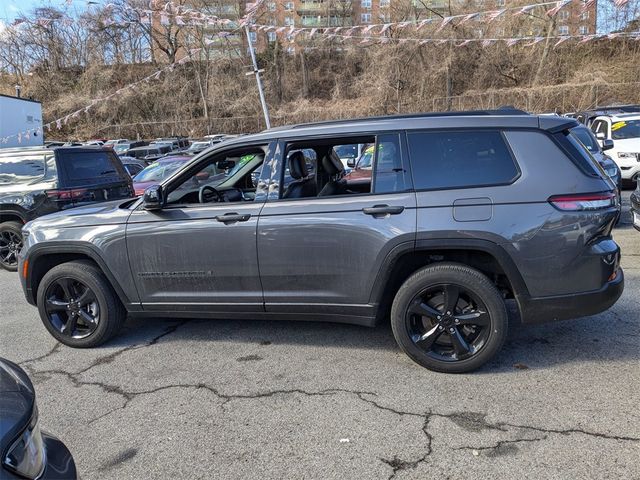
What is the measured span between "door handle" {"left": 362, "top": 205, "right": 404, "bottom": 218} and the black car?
2.51 m

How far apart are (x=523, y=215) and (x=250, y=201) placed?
2.11 metres

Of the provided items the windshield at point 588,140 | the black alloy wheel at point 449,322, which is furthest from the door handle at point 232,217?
the windshield at point 588,140

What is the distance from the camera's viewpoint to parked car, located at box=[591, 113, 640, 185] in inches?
500

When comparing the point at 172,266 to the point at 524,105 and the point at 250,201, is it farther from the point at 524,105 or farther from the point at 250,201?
the point at 524,105

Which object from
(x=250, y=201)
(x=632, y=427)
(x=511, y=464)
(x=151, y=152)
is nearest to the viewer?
(x=511, y=464)

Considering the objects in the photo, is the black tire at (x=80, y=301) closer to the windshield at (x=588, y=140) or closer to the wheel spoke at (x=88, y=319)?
the wheel spoke at (x=88, y=319)

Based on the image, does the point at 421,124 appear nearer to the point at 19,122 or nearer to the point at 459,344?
the point at 459,344

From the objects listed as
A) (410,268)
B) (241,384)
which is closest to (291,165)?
(410,268)

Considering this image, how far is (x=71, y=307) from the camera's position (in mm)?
4812

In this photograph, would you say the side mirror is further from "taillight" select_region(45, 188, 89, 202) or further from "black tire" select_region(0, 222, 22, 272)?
"black tire" select_region(0, 222, 22, 272)

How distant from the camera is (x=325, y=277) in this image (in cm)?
410

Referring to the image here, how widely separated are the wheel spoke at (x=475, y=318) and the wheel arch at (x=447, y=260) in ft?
0.86

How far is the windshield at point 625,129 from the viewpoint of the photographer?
13.0m

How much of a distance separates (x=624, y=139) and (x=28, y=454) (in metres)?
14.4
